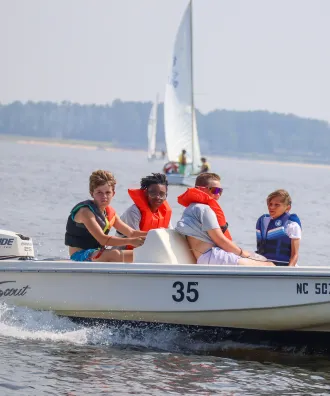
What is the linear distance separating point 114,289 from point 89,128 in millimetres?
190279

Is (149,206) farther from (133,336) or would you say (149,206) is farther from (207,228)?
(133,336)

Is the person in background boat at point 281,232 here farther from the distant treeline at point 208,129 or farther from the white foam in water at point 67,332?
the distant treeline at point 208,129

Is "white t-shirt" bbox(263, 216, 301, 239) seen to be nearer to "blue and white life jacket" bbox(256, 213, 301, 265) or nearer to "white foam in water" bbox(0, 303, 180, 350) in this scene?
"blue and white life jacket" bbox(256, 213, 301, 265)

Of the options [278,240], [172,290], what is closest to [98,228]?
[172,290]

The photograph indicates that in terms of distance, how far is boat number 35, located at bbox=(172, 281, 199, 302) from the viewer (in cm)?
879

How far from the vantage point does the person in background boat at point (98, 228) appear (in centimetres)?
910

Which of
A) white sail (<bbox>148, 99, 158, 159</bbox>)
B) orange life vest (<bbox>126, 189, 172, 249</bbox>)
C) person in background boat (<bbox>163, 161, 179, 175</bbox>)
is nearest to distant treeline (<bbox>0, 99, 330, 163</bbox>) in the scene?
white sail (<bbox>148, 99, 158, 159</bbox>)

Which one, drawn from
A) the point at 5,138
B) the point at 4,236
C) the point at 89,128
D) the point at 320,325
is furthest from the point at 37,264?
the point at 89,128

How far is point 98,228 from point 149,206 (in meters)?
0.64

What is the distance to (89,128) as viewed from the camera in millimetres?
198250

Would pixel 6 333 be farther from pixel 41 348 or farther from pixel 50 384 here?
pixel 50 384

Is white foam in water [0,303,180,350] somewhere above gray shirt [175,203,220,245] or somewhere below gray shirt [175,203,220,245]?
below

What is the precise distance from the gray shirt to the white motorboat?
136 mm

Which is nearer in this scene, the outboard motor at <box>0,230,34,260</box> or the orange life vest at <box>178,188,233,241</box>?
the orange life vest at <box>178,188,233,241</box>
